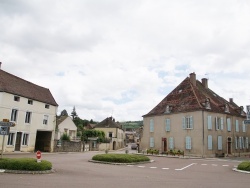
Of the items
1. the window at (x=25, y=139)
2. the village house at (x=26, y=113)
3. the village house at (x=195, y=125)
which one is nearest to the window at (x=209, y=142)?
the village house at (x=195, y=125)

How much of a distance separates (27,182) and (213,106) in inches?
1190

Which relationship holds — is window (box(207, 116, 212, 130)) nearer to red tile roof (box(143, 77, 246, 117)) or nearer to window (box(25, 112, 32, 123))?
red tile roof (box(143, 77, 246, 117))

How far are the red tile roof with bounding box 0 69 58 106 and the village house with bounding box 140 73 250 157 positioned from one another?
15.8 m

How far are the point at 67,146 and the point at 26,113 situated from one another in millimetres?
9865

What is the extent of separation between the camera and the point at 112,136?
213 feet

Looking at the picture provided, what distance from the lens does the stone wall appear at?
35.8 metres

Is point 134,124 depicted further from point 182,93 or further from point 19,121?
point 19,121

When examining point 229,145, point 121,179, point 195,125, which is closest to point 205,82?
point 229,145

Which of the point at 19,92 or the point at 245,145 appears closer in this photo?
the point at 19,92

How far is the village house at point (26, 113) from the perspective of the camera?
28.0 meters

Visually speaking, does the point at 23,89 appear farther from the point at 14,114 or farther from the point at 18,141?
the point at 18,141

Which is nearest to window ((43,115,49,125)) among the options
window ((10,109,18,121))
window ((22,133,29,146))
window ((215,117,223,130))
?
window ((22,133,29,146))

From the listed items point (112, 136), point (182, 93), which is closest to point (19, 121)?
point (182, 93)

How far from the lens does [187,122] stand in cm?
3462
